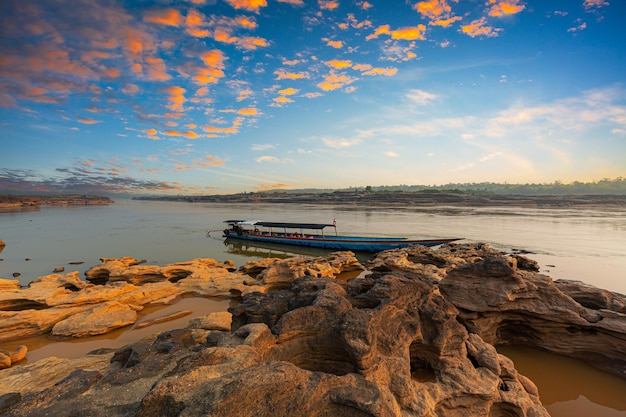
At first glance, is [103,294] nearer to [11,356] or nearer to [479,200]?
[11,356]

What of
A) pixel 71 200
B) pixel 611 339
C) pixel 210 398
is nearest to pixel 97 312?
pixel 210 398

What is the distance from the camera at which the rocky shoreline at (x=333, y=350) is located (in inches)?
147

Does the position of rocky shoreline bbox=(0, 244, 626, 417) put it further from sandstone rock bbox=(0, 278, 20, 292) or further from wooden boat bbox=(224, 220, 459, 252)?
wooden boat bbox=(224, 220, 459, 252)

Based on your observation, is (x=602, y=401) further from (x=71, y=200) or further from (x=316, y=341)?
(x=71, y=200)

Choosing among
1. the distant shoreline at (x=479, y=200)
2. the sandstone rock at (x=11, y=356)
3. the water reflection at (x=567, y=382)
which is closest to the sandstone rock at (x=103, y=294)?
the sandstone rock at (x=11, y=356)

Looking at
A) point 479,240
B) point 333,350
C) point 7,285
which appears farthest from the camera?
point 479,240

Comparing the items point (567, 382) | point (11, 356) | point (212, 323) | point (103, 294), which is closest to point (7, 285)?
point (103, 294)

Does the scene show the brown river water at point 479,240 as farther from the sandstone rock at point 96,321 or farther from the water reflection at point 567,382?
the sandstone rock at point 96,321

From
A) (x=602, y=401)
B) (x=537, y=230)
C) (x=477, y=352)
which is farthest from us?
(x=537, y=230)

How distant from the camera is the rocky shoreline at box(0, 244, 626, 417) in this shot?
3.74m

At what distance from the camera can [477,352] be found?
6586 millimetres

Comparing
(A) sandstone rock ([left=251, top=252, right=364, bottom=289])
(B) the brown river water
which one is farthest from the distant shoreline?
(A) sandstone rock ([left=251, top=252, right=364, bottom=289])

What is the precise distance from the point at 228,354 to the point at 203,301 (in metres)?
11.4

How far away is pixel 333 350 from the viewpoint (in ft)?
18.5
